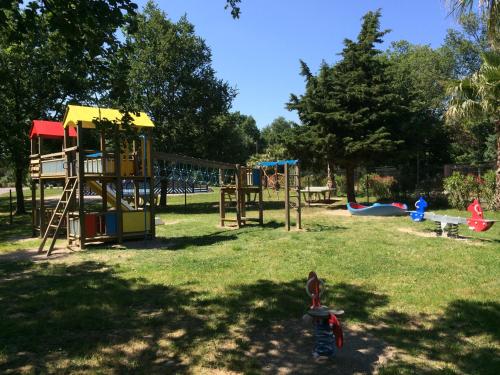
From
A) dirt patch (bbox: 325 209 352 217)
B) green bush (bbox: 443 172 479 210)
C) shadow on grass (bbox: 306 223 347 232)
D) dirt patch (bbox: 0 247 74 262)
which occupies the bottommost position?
dirt patch (bbox: 0 247 74 262)

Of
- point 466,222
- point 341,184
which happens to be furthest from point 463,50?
point 466,222

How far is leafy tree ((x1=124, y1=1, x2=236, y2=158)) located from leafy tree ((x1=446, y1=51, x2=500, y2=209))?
14.9m

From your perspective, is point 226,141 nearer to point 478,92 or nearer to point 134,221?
point 134,221

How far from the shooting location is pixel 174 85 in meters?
27.2

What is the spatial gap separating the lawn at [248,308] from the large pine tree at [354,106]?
10584mm

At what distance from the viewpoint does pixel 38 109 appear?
25891 mm

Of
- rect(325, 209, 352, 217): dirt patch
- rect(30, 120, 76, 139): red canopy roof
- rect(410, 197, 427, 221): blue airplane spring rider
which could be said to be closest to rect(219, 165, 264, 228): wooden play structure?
rect(325, 209, 352, 217): dirt patch

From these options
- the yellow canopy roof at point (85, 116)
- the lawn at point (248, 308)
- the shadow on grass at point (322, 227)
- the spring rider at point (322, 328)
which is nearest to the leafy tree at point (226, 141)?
the shadow on grass at point (322, 227)

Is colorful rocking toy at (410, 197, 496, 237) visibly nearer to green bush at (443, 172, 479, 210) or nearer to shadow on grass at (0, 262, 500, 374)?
shadow on grass at (0, 262, 500, 374)

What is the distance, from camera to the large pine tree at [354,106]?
21.2m

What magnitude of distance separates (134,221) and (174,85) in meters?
16.1

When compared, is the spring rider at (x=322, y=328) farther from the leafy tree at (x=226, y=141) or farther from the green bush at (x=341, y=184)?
the green bush at (x=341, y=184)

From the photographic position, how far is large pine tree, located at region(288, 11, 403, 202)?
69.5 ft

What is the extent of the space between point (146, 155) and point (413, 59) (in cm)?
4409
